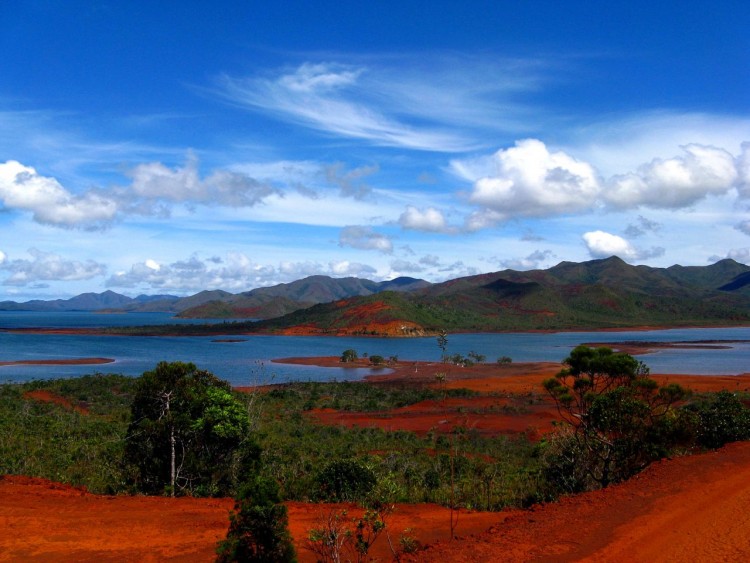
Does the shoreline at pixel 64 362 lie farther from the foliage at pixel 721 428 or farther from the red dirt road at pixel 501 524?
the foliage at pixel 721 428

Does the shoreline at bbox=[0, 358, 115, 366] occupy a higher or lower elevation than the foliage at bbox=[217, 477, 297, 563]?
lower

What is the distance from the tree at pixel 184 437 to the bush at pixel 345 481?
2.10 metres

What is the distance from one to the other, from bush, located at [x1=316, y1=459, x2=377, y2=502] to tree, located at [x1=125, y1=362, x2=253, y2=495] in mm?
2102

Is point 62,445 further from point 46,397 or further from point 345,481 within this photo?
point 46,397

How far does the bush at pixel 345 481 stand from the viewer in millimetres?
12203

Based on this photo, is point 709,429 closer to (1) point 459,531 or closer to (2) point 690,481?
(2) point 690,481

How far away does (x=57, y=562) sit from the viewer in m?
8.29

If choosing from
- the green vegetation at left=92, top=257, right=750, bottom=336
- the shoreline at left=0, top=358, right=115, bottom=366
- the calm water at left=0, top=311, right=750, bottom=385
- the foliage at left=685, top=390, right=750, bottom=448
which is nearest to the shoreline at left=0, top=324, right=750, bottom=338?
the green vegetation at left=92, top=257, right=750, bottom=336

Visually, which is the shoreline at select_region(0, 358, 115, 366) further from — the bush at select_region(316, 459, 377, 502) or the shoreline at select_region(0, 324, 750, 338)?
the bush at select_region(316, 459, 377, 502)

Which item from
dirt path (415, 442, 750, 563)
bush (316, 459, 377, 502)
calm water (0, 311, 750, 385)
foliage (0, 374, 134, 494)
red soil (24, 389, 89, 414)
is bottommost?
calm water (0, 311, 750, 385)

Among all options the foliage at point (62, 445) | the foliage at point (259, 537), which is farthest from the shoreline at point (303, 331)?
the foliage at point (259, 537)

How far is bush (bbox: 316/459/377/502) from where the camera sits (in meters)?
12.2

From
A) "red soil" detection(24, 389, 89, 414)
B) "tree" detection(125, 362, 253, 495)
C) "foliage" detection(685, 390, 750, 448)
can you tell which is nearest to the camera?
"tree" detection(125, 362, 253, 495)

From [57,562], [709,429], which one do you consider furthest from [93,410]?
[709,429]
